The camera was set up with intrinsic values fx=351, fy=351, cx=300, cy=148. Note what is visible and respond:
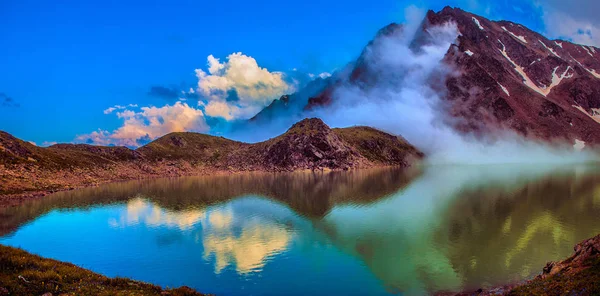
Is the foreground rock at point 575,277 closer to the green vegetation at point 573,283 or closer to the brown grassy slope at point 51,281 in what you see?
the green vegetation at point 573,283

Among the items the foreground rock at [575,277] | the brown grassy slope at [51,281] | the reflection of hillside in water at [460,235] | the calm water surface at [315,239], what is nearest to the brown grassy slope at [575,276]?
the foreground rock at [575,277]

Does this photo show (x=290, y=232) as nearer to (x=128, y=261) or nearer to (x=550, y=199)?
(x=128, y=261)

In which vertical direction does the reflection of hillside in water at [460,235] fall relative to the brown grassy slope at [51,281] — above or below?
below

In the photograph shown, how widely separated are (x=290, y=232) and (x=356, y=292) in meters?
27.9

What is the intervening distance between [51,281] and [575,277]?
35.7m

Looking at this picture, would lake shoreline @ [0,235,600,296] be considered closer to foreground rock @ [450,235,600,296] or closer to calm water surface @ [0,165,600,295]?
foreground rock @ [450,235,600,296]

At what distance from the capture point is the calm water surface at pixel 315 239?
129ft

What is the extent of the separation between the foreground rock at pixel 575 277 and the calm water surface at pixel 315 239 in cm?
976

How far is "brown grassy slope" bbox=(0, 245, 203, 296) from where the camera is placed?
22266mm

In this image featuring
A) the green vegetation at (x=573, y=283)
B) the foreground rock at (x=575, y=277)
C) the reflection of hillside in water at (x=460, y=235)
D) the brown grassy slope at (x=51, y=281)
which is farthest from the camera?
the reflection of hillside in water at (x=460, y=235)

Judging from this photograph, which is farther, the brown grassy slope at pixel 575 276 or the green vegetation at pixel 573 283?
the brown grassy slope at pixel 575 276

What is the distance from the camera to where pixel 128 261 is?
4684 cm

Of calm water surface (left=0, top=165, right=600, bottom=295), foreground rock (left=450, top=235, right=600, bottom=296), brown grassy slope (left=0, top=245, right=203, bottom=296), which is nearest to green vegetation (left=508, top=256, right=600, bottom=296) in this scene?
foreground rock (left=450, top=235, right=600, bottom=296)

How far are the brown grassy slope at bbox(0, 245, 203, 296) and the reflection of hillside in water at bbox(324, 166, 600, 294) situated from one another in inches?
1002
